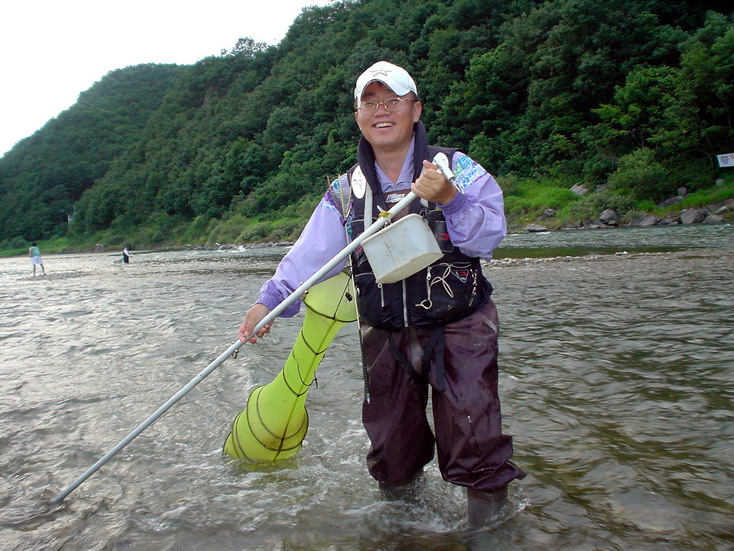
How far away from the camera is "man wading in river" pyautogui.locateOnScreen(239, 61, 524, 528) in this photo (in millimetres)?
2533

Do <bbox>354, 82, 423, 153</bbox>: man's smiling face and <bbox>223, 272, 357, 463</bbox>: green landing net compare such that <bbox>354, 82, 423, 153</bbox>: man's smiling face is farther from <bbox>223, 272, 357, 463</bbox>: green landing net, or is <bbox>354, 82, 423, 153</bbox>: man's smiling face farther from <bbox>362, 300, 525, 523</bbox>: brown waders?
<bbox>362, 300, 525, 523</bbox>: brown waders

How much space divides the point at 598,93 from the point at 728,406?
48915 mm

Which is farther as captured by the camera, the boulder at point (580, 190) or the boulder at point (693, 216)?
the boulder at point (580, 190)

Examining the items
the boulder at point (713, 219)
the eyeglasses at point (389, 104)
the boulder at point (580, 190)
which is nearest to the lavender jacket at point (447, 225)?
the eyeglasses at point (389, 104)

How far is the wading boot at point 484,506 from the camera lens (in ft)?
8.59

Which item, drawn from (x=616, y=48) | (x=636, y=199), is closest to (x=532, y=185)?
(x=636, y=199)

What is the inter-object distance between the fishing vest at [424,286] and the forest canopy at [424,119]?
1325 inches

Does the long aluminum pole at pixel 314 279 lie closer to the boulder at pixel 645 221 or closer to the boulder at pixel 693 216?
the boulder at pixel 693 216

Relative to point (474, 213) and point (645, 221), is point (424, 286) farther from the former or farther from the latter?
point (645, 221)

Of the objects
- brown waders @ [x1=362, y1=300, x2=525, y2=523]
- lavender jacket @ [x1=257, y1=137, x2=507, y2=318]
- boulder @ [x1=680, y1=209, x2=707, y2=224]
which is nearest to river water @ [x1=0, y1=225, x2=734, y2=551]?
brown waders @ [x1=362, y1=300, x2=525, y2=523]

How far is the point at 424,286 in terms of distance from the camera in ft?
8.57

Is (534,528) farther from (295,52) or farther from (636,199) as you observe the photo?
(295,52)

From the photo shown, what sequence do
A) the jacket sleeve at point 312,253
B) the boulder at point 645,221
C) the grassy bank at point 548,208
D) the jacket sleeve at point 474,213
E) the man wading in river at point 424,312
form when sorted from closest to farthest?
the jacket sleeve at point 474,213 < the man wading in river at point 424,312 < the jacket sleeve at point 312,253 < the boulder at point 645,221 < the grassy bank at point 548,208

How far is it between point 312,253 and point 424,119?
209 ft
